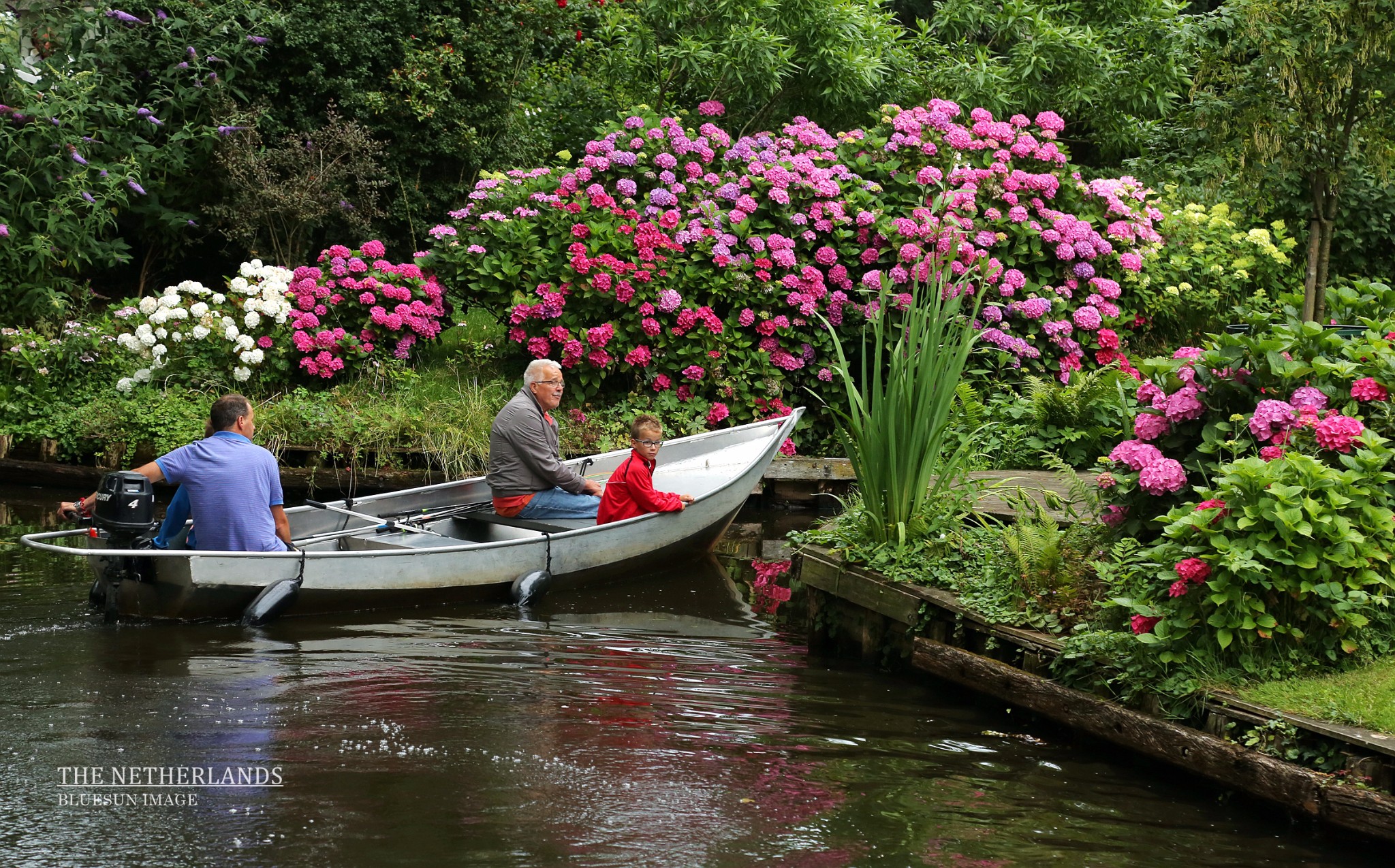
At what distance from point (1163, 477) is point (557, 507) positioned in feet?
15.5

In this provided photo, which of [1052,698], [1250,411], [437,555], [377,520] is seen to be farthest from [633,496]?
[1250,411]

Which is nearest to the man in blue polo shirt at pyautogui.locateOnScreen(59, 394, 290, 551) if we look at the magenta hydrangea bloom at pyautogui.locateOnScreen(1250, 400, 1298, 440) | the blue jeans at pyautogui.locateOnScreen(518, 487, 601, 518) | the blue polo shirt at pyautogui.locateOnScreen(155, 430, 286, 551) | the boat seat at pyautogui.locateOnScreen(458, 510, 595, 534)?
the blue polo shirt at pyautogui.locateOnScreen(155, 430, 286, 551)

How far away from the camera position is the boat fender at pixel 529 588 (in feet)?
26.3

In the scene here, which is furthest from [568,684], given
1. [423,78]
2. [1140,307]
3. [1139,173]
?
[1139,173]

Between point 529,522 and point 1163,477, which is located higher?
point 1163,477

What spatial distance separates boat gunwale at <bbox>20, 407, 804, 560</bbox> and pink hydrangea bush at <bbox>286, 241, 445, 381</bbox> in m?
2.97

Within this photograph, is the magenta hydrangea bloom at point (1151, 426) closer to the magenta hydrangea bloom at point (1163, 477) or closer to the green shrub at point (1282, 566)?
the magenta hydrangea bloom at point (1163, 477)

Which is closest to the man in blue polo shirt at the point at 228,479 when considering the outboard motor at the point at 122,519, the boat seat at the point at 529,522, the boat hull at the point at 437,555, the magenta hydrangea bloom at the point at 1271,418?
the outboard motor at the point at 122,519

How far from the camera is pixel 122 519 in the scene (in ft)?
22.6

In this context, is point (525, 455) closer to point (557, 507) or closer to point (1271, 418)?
point (557, 507)

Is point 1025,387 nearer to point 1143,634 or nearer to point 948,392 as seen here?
point 948,392

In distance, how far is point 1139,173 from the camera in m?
15.3

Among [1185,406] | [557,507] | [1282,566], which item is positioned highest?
[1185,406]

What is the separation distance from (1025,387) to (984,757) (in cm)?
710
